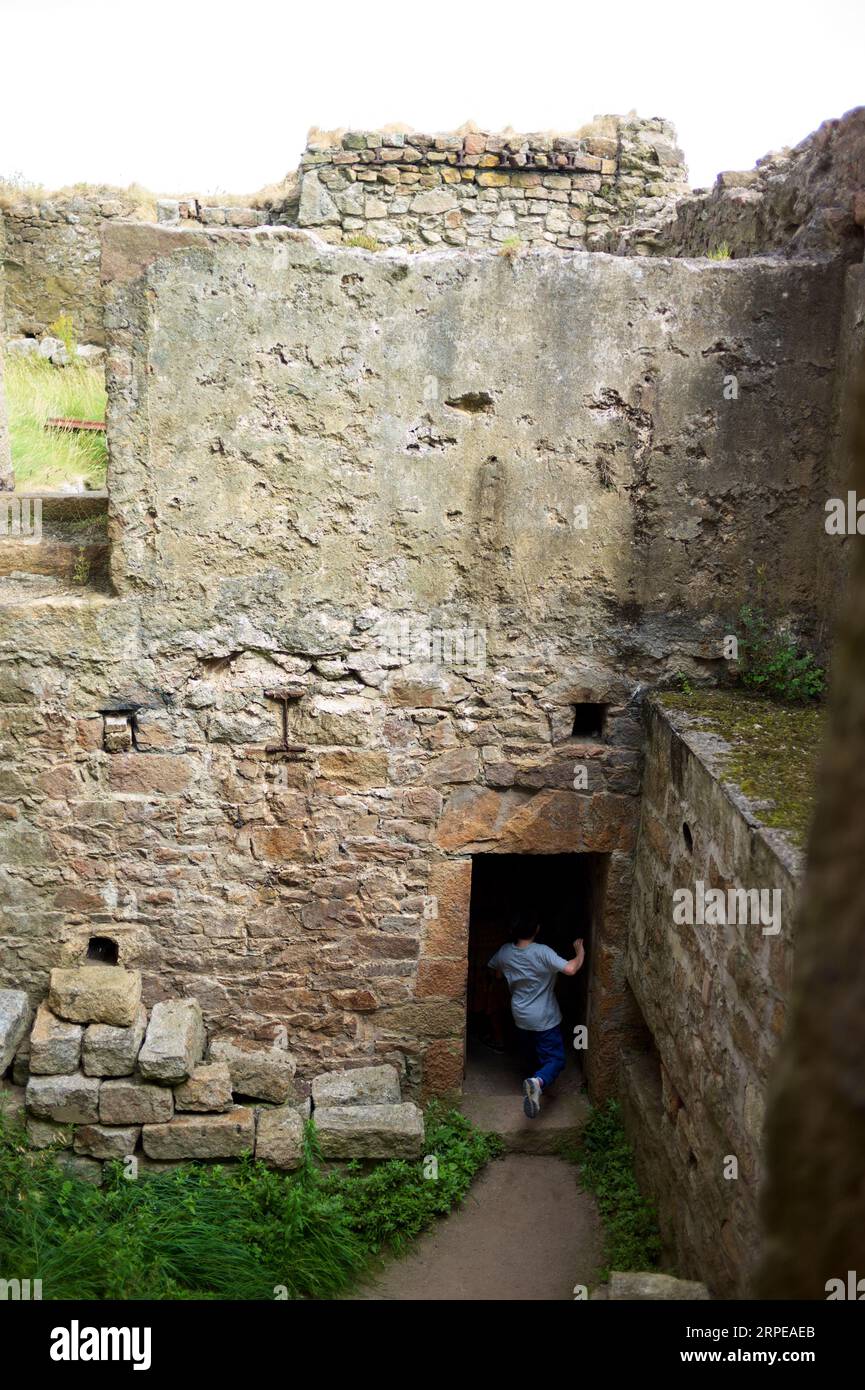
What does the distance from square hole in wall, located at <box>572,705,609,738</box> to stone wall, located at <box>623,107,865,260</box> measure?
2241 mm

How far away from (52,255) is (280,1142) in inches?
393

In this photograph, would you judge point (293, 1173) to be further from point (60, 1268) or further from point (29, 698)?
point (29, 698)

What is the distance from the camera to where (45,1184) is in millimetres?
4578

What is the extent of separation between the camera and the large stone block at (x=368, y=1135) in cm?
491

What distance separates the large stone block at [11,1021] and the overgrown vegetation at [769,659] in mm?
3637

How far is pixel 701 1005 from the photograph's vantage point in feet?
13.5

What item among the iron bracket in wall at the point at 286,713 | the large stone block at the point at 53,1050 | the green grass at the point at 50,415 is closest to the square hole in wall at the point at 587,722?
the iron bracket in wall at the point at 286,713

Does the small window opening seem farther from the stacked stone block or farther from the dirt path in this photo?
the dirt path

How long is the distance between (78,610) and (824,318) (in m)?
3.49

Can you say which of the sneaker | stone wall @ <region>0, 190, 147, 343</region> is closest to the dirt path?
the sneaker

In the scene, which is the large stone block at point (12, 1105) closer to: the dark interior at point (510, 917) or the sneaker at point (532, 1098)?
the sneaker at point (532, 1098)

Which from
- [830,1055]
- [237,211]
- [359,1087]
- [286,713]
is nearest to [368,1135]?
[359,1087]

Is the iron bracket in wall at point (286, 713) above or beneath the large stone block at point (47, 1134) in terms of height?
above

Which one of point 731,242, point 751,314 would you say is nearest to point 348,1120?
point 751,314
